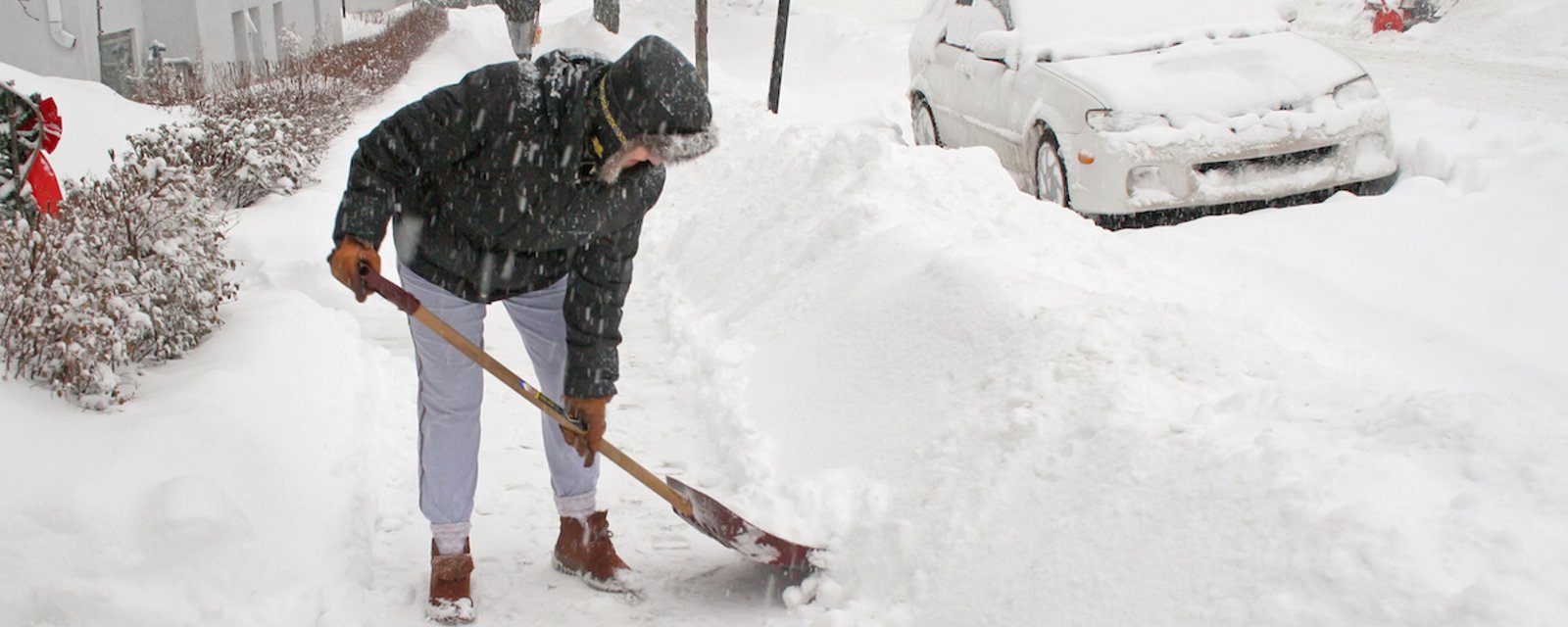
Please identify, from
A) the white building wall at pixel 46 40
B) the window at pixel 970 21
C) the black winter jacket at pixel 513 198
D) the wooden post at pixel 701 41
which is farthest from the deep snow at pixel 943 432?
the wooden post at pixel 701 41

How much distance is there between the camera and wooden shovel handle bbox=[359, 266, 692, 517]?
9.57ft

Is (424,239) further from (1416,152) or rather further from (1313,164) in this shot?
(1416,152)

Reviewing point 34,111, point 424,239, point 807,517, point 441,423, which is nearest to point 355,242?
point 424,239

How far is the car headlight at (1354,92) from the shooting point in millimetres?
6742

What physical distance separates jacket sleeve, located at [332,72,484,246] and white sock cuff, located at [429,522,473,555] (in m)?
0.81

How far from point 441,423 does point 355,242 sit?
1.83 feet

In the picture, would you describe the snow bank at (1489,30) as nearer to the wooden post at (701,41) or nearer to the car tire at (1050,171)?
the wooden post at (701,41)

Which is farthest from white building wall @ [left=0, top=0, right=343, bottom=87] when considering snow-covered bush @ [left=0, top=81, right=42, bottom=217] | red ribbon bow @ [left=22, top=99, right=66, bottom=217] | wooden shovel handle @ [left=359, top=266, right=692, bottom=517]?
wooden shovel handle @ [left=359, top=266, right=692, bottom=517]

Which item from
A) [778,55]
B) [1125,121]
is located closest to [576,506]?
[1125,121]

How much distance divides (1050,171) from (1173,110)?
0.86m

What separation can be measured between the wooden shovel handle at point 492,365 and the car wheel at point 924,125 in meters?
6.55

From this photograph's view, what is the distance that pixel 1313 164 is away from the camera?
6.62 meters

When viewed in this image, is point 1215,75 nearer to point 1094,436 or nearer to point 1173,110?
point 1173,110

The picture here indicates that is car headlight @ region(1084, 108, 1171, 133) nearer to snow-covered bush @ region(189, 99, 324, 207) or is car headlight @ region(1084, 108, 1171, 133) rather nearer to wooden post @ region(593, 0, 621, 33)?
snow-covered bush @ region(189, 99, 324, 207)
